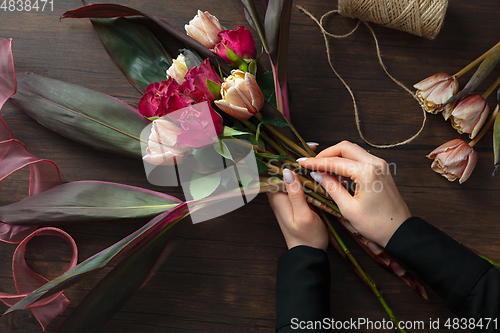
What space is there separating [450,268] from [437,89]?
1.31 feet

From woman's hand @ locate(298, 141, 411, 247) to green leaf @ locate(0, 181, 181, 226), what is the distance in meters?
0.32

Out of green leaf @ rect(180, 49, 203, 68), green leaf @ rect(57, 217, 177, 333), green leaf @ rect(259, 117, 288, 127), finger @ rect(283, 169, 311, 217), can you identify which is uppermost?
green leaf @ rect(180, 49, 203, 68)

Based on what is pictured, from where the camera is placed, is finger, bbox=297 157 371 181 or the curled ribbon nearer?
finger, bbox=297 157 371 181

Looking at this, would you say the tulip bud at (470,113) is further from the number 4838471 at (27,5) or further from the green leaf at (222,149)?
the number 4838471 at (27,5)

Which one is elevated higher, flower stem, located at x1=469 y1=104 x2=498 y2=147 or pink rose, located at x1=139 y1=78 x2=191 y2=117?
pink rose, located at x1=139 y1=78 x2=191 y2=117

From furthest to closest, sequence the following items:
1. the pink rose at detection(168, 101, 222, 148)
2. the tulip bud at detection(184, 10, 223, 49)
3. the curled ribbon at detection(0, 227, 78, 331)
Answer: the curled ribbon at detection(0, 227, 78, 331) < the tulip bud at detection(184, 10, 223, 49) < the pink rose at detection(168, 101, 222, 148)

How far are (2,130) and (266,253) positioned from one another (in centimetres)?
65

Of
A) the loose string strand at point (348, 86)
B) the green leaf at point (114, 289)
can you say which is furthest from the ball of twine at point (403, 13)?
the green leaf at point (114, 289)

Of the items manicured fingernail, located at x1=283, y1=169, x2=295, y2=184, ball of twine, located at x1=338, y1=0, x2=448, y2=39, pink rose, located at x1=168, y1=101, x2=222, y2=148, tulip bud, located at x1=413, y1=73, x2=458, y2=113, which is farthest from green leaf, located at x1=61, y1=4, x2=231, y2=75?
tulip bud, located at x1=413, y1=73, x2=458, y2=113

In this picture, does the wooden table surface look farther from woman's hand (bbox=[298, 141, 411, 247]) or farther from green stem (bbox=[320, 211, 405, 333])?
woman's hand (bbox=[298, 141, 411, 247])

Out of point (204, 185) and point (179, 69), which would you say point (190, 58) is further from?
point (204, 185)

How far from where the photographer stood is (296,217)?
640mm

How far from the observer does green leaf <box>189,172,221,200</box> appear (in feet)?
1.92

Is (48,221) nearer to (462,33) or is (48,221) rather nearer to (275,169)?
(275,169)
